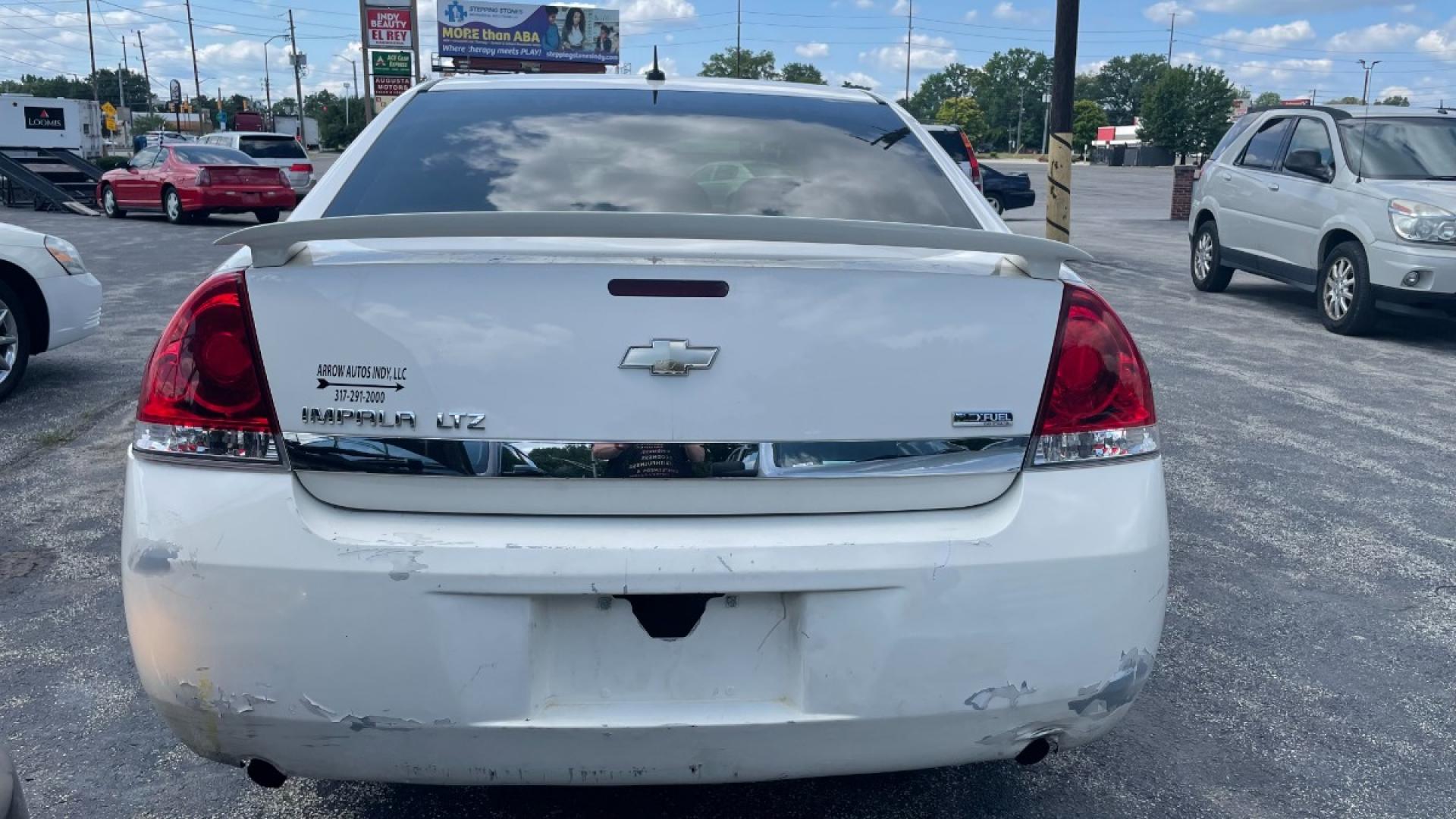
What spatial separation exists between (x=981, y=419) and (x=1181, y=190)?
2312 centimetres

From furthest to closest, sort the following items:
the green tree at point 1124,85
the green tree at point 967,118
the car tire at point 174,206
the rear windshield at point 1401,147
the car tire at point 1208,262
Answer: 1. the green tree at point 1124,85
2. the green tree at point 967,118
3. the car tire at point 174,206
4. the car tire at point 1208,262
5. the rear windshield at point 1401,147

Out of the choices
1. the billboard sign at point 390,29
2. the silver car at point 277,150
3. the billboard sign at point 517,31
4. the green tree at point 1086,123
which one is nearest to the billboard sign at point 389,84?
the billboard sign at point 390,29

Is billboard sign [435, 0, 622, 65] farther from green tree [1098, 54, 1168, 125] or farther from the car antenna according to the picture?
green tree [1098, 54, 1168, 125]

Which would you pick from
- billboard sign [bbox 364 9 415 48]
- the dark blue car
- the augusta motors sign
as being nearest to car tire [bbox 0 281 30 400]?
the dark blue car

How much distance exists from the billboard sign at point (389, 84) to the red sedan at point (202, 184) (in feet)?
71.2

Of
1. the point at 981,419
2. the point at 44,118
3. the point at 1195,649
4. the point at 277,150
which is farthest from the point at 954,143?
the point at 44,118

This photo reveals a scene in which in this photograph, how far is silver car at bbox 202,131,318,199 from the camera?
2356 cm

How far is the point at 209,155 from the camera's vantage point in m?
21.1

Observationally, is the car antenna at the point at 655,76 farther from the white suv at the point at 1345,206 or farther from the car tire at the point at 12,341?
the white suv at the point at 1345,206

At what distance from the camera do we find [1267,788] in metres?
2.85

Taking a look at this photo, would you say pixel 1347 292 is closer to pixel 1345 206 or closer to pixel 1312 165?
pixel 1345 206

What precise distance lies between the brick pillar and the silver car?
16849mm

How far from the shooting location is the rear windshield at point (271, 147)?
23906mm

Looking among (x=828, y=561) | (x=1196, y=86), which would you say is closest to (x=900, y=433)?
(x=828, y=561)
